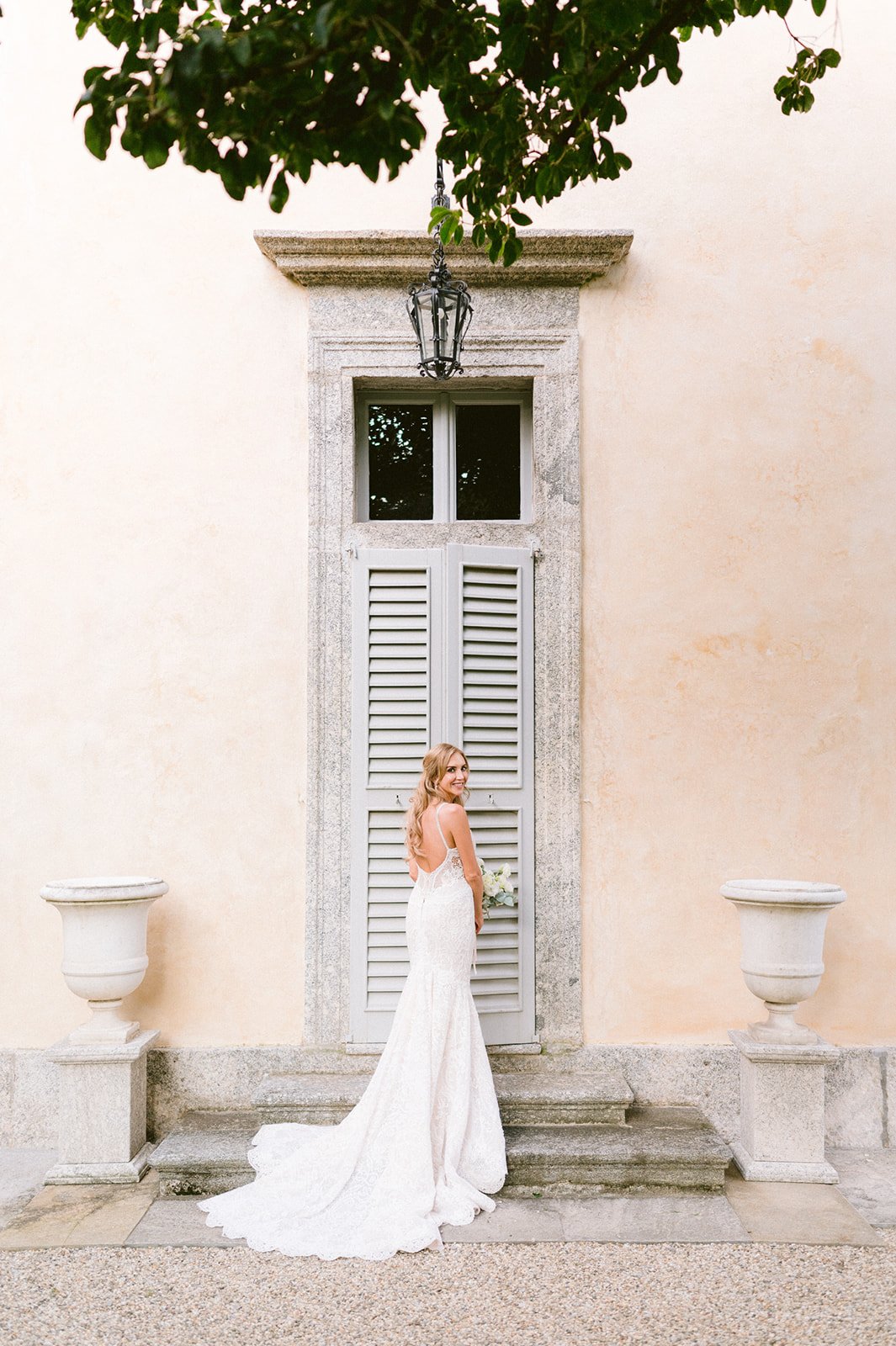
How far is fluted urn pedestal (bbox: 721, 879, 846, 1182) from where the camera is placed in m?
4.58

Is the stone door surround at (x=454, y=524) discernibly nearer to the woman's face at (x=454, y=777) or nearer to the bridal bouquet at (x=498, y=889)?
the bridal bouquet at (x=498, y=889)

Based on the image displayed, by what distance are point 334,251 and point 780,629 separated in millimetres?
2854

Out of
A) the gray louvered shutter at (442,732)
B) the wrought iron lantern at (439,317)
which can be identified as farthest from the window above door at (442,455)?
the wrought iron lantern at (439,317)

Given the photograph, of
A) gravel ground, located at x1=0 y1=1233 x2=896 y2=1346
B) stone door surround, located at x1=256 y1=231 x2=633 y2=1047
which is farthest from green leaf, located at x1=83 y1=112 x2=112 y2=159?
gravel ground, located at x1=0 y1=1233 x2=896 y2=1346

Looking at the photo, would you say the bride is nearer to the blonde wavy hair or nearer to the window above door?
the blonde wavy hair

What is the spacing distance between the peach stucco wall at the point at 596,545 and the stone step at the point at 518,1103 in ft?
1.39

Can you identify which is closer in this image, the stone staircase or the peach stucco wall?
the stone staircase

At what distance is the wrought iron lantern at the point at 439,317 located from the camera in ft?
15.0

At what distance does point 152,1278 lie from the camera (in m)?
3.67

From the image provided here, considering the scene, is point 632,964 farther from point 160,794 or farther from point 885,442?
point 885,442

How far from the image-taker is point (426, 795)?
15.0ft

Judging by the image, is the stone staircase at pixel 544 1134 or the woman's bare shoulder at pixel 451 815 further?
the woman's bare shoulder at pixel 451 815

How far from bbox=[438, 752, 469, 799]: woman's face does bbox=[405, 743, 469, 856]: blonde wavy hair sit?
1 cm

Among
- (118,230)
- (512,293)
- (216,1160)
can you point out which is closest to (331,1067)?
(216,1160)
